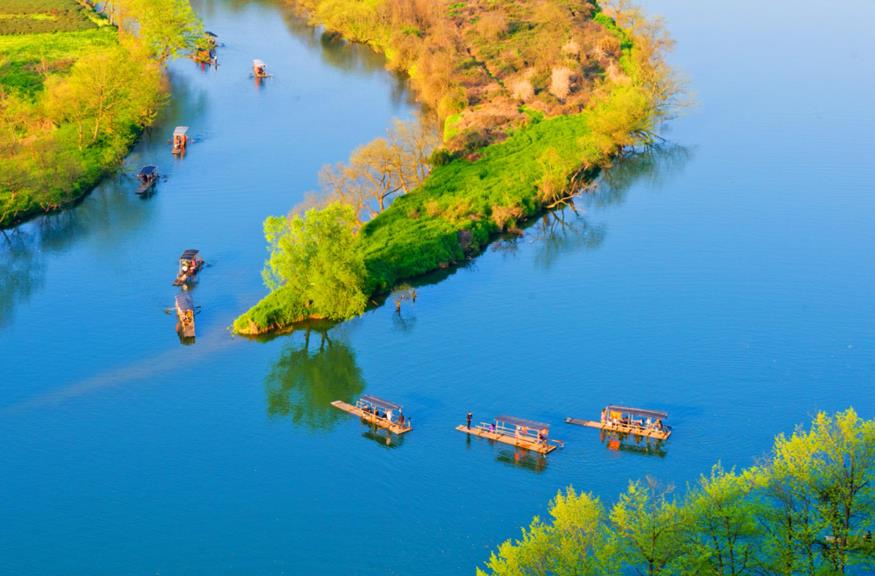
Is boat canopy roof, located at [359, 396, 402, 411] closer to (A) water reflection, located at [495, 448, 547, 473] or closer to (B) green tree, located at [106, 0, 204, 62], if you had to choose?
(A) water reflection, located at [495, 448, 547, 473]

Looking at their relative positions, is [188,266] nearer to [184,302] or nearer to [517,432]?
[184,302]

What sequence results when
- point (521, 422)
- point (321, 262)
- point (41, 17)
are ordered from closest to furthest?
point (521, 422) < point (321, 262) < point (41, 17)

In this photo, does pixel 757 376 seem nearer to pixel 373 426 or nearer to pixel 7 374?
pixel 373 426

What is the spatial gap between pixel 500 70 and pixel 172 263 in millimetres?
46955

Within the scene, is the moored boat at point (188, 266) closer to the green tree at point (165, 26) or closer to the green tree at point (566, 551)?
the green tree at point (566, 551)

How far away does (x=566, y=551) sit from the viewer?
41062 mm

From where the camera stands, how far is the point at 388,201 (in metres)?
81.1

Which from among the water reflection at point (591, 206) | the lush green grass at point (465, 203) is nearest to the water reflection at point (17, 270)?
the lush green grass at point (465, 203)

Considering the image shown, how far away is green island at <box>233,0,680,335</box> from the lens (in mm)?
65688

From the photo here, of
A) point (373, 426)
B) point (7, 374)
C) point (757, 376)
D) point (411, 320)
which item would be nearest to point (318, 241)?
point (411, 320)

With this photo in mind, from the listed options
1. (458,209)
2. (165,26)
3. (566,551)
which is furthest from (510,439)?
(165,26)

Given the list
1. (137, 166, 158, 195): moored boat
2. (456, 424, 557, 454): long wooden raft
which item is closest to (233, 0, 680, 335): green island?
(456, 424, 557, 454): long wooden raft

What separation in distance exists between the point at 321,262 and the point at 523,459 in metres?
17.9

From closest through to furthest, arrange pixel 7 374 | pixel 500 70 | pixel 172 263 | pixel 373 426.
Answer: pixel 373 426, pixel 7 374, pixel 172 263, pixel 500 70
